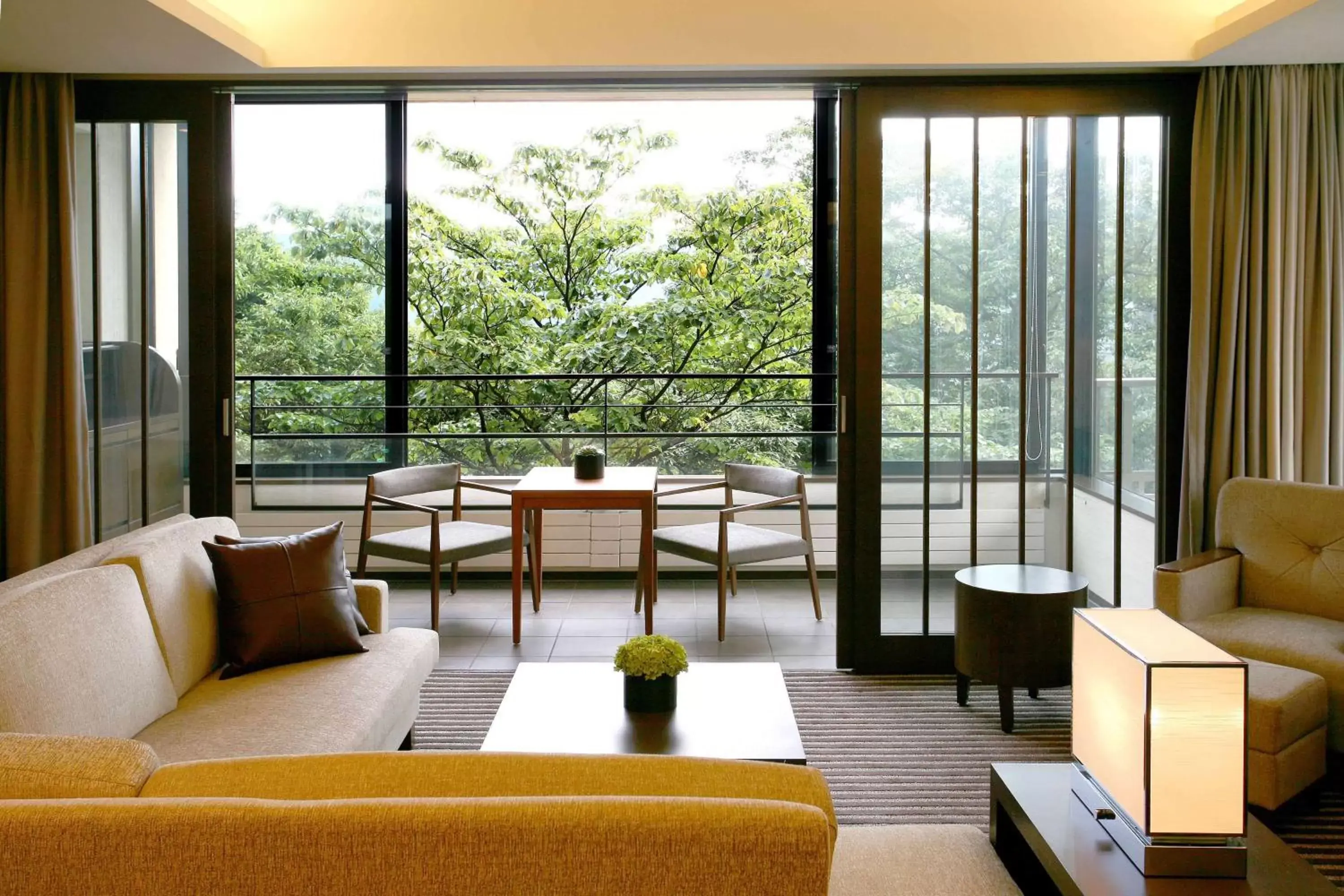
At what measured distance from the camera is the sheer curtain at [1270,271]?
12.8 feet

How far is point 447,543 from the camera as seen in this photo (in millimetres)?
4867

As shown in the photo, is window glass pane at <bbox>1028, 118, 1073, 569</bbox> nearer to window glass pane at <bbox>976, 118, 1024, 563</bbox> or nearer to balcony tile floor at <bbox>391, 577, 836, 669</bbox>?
window glass pane at <bbox>976, 118, 1024, 563</bbox>

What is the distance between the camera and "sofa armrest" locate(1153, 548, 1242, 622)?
343 cm

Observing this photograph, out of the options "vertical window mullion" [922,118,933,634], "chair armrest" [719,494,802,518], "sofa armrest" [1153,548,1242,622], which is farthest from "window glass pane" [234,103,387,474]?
"sofa armrest" [1153,548,1242,622]

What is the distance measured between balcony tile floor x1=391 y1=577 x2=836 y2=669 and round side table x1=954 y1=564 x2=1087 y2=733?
0.84 m

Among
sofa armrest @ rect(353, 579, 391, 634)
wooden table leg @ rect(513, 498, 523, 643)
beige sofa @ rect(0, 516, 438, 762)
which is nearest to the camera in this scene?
beige sofa @ rect(0, 516, 438, 762)

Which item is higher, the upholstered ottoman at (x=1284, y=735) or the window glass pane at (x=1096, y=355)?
the window glass pane at (x=1096, y=355)

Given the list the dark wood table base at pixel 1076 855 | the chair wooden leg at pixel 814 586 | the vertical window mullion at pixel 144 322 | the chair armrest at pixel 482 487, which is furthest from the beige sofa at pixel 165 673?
the chair wooden leg at pixel 814 586

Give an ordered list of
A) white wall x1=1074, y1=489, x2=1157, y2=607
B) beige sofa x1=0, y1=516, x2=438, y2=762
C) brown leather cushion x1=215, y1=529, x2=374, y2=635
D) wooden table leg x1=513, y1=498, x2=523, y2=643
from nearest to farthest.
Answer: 1. beige sofa x1=0, y1=516, x2=438, y2=762
2. brown leather cushion x1=215, y1=529, x2=374, y2=635
3. white wall x1=1074, y1=489, x2=1157, y2=607
4. wooden table leg x1=513, y1=498, x2=523, y2=643

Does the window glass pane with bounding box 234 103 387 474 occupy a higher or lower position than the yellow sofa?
higher

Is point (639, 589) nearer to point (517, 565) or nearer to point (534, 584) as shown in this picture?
point (534, 584)

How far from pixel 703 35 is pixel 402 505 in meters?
2.39

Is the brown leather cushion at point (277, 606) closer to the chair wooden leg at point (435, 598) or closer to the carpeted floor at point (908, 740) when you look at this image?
the carpeted floor at point (908, 740)

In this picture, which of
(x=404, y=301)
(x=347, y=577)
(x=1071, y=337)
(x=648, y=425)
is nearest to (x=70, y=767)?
(x=347, y=577)
